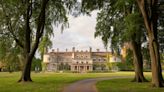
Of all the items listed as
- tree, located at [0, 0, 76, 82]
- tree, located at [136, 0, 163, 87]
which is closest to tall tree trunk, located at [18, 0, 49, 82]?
tree, located at [0, 0, 76, 82]

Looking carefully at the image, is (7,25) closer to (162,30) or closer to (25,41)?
(25,41)

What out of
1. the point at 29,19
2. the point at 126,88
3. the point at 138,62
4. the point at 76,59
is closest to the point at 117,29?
the point at 138,62

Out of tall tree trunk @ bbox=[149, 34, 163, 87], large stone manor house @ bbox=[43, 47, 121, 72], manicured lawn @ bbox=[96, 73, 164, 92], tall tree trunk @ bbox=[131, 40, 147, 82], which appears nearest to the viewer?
manicured lawn @ bbox=[96, 73, 164, 92]

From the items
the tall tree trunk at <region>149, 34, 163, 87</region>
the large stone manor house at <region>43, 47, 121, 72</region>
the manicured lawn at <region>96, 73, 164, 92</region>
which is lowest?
the manicured lawn at <region>96, 73, 164, 92</region>

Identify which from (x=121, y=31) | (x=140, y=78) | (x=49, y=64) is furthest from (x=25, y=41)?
(x=49, y=64)

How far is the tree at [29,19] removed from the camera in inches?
1321

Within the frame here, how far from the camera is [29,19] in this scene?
116ft

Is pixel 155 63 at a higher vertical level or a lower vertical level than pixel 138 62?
lower

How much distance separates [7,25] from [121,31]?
1176 centimetres

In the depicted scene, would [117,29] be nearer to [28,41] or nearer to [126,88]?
[28,41]

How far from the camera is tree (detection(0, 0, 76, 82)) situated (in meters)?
33.6

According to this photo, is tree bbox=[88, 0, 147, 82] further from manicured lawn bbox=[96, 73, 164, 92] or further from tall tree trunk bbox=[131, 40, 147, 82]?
manicured lawn bbox=[96, 73, 164, 92]

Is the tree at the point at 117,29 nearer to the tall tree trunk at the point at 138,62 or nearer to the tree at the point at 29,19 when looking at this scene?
the tall tree trunk at the point at 138,62

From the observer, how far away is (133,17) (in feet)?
101
